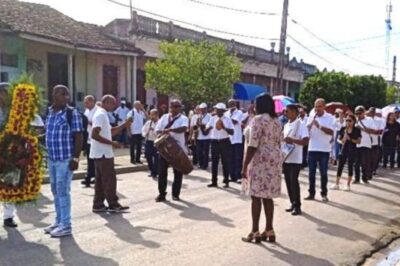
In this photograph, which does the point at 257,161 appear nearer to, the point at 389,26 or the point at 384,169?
the point at 384,169

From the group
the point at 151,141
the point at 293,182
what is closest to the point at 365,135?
Answer: the point at 151,141

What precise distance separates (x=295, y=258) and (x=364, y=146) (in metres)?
8.24

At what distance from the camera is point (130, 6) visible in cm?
2495

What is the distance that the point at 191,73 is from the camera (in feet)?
74.7

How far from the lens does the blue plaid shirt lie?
7.70m

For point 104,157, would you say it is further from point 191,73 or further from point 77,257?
point 191,73

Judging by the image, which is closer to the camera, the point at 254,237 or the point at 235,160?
the point at 254,237

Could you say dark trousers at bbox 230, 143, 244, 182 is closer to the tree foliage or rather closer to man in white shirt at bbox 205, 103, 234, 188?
man in white shirt at bbox 205, 103, 234, 188

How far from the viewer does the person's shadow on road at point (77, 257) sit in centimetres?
654

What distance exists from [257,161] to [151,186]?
571cm

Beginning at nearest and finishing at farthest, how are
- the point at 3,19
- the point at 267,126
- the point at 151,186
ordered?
the point at 267,126, the point at 151,186, the point at 3,19

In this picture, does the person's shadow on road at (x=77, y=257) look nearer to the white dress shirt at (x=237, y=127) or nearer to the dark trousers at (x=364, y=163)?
the white dress shirt at (x=237, y=127)

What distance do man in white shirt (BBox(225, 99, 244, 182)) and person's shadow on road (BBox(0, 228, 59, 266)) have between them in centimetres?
685

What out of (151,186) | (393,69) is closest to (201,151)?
(151,186)
